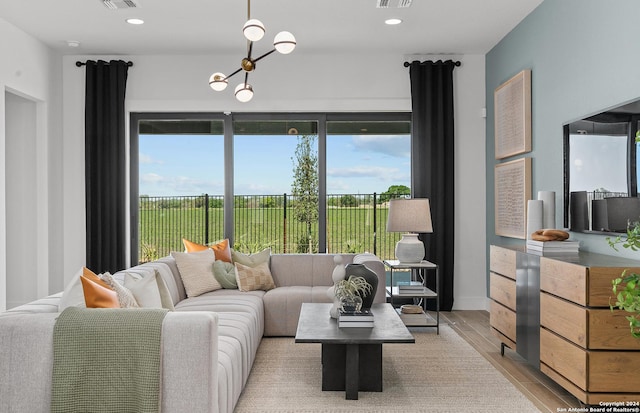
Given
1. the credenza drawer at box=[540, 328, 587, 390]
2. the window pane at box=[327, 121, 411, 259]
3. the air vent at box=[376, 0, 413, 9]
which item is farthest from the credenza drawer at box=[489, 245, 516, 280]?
the air vent at box=[376, 0, 413, 9]

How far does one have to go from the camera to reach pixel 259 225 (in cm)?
634

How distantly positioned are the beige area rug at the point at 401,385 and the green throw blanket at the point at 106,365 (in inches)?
38.2

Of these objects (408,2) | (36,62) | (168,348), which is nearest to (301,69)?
(408,2)

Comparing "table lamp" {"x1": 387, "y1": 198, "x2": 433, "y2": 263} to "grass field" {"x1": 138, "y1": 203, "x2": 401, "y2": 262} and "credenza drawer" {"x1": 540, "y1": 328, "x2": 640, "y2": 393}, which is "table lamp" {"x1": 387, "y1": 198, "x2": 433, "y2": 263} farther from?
"credenza drawer" {"x1": 540, "y1": 328, "x2": 640, "y2": 393}

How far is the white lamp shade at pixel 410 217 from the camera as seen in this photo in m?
5.28

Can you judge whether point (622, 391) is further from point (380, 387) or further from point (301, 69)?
point (301, 69)

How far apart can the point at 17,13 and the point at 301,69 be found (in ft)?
9.11

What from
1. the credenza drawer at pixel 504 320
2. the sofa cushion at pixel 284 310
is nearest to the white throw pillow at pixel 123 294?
the sofa cushion at pixel 284 310

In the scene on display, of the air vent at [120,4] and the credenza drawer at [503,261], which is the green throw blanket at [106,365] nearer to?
Result: the credenza drawer at [503,261]

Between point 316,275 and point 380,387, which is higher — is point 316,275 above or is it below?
above

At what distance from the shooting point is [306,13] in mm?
4875

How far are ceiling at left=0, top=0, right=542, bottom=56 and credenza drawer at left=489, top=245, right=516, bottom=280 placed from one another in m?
2.07

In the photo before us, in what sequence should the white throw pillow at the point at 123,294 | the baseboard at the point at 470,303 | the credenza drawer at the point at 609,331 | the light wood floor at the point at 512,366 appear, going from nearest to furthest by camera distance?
the white throw pillow at the point at 123,294 → the credenza drawer at the point at 609,331 → the light wood floor at the point at 512,366 → the baseboard at the point at 470,303

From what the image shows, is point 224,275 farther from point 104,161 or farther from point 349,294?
point 104,161
